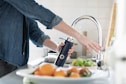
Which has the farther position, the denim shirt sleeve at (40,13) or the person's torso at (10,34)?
the person's torso at (10,34)

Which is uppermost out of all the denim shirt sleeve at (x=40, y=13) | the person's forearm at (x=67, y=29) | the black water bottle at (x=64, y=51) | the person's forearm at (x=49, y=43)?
the denim shirt sleeve at (x=40, y=13)

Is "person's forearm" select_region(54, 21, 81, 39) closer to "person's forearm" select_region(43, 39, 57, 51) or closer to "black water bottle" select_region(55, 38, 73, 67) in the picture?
"black water bottle" select_region(55, 38, 73, 67)

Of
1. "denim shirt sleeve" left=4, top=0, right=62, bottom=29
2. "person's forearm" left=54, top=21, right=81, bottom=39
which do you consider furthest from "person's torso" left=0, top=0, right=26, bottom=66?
"person's forearm" left=54, top=21, right=81, bottom=39

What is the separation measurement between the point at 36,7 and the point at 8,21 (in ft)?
0.87

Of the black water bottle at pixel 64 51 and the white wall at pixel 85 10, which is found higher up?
the white wall at pixel 85 10

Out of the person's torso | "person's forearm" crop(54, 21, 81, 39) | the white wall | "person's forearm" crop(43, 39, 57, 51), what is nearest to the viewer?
"person's forearm" crop(54, 21, 81, 39)

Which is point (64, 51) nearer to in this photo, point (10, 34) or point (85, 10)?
point (10, 34)

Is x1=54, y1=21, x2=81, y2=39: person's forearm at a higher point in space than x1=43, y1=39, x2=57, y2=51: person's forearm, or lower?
higher

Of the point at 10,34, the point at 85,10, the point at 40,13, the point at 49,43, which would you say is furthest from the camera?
the point at 85,10

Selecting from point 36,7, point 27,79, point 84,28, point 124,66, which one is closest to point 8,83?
point 27,79

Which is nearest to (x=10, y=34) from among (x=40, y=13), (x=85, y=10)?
(x=40, y=13)

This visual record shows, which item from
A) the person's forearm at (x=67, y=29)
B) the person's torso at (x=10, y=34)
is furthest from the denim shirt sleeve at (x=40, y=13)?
the person's torso at (x=10, y=34)

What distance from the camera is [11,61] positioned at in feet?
4.64

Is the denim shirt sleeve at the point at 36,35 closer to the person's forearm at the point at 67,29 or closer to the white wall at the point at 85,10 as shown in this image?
the person's forearm at the point at 67,29
